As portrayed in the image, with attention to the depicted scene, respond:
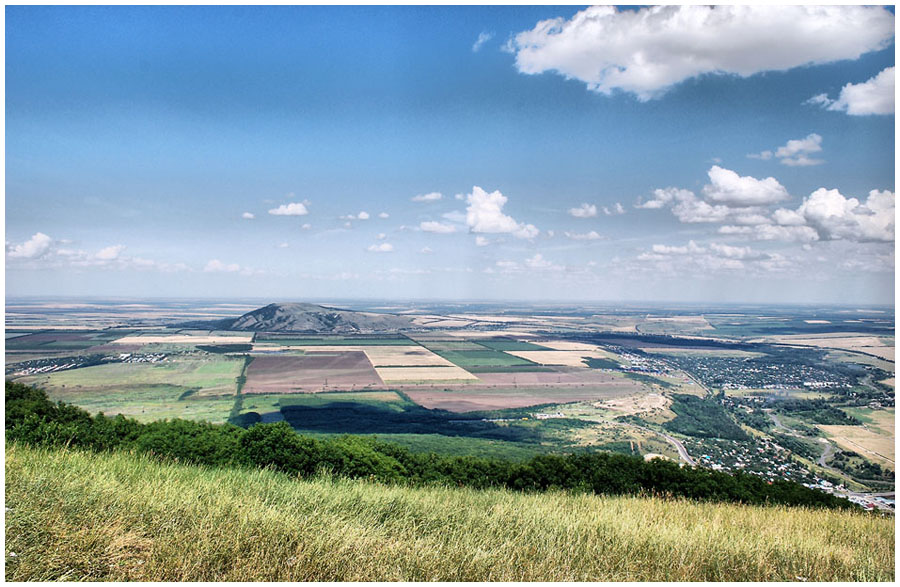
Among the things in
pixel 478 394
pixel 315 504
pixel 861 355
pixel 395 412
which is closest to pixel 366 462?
pixel 315 504

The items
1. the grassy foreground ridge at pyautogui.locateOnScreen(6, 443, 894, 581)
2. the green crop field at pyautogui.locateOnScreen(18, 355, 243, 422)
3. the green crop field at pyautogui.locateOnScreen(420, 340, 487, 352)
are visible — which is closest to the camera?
the grassy foreground ridge at pyautogui.locateOnScreen(6, 443, 894, 581)

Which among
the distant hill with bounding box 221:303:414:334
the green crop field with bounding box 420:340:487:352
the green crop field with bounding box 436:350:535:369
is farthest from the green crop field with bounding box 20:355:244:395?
the distant hill with bounding box 221:303:414:334

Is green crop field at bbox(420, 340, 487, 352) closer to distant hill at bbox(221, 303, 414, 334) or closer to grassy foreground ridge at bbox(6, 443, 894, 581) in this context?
distant hill at bbox(221, 303, 414, 334)

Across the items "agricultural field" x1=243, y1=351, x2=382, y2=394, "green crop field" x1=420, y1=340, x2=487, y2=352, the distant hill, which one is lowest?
"agricultural field" x1=243, y1=351, x2=382, y2=394

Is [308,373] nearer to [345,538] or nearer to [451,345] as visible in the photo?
[451,345]

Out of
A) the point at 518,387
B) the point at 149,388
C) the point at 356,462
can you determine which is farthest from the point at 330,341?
the point at 356,462

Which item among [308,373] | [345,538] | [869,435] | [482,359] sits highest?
[345,538]
